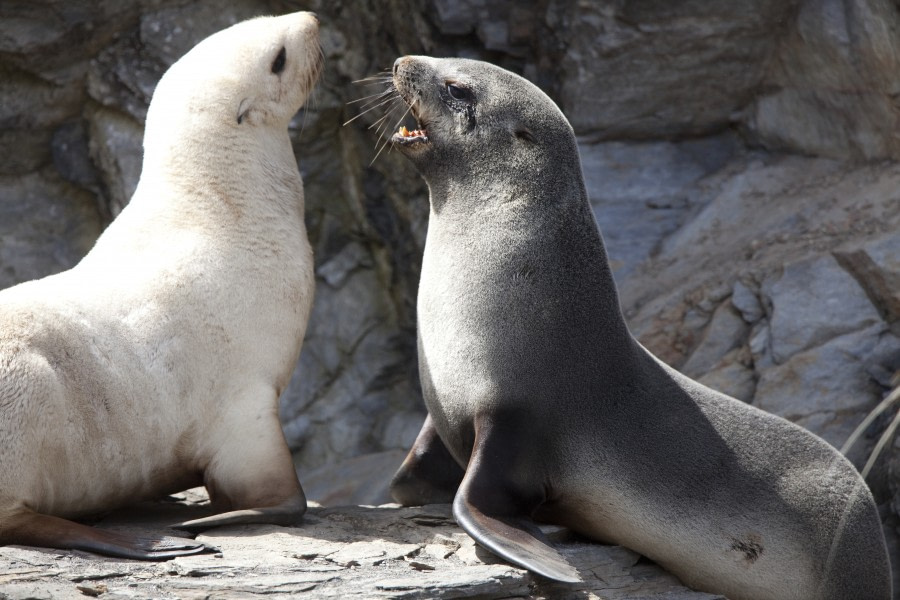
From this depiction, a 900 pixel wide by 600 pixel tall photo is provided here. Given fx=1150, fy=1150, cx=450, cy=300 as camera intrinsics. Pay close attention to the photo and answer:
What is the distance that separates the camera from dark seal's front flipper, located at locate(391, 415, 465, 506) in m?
5.18

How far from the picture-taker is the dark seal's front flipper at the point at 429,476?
5.18 metres

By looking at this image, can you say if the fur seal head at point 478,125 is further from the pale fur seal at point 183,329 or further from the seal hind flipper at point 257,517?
the seal hind flipper at point 257,517

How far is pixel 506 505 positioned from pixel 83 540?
1.50 m

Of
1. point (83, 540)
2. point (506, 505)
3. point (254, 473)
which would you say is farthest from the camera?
point (254, 473)

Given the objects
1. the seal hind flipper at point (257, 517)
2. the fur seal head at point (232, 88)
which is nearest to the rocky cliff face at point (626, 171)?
the fur seal head at point (232, 88)

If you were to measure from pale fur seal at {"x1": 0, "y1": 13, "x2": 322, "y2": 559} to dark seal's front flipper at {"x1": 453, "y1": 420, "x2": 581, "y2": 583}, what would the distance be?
738mm

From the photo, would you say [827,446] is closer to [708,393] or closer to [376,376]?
[708,393]

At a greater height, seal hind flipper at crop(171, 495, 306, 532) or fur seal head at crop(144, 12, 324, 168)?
fur seal head at crop(144, 12, 324, 168)

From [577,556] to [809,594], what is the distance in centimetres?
99

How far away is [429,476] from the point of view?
5.18m

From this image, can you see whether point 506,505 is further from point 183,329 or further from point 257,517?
point 183,329

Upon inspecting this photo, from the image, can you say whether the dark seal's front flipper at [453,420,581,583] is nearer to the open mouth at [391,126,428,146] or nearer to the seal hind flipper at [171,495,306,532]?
the seal hind flipper at [171,495,306,532]

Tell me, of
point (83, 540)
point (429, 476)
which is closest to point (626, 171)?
point (429, 476)

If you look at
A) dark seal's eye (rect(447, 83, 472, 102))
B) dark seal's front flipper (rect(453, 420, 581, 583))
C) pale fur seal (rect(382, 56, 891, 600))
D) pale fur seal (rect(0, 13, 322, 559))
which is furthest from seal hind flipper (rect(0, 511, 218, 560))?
dark seal's eye (rect(447, 83, 472, 102))
